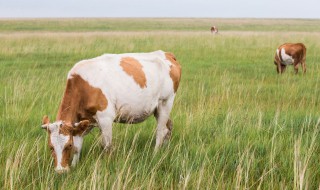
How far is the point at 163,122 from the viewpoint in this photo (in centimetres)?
527

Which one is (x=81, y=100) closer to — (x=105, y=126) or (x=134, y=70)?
(x=105, y=126)

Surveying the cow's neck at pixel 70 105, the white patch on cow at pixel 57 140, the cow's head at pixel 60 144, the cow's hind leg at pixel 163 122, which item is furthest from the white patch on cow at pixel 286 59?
the white patch on cow at pixel 57 140

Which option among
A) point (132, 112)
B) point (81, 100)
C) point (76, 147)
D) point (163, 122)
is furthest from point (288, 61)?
point (76, 147)

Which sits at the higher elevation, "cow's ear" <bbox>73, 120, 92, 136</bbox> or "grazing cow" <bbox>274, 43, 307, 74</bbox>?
"cow's ear" <bbox>73, 120, 92, 136</bbox>

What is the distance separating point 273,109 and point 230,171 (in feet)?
11.5

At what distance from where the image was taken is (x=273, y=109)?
23.0 feet

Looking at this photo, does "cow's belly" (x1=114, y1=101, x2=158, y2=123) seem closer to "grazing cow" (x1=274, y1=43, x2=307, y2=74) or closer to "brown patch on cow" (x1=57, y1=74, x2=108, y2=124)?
"brown patch on cow" (x1=57, y1=74, x2=108, y2=124)

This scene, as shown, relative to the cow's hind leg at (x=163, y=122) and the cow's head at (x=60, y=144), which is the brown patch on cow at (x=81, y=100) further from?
the cow's hind leg at (x=163, y=122)

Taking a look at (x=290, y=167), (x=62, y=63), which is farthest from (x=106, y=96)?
(x=62, y=63)

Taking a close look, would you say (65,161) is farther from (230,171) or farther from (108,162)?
(230,171)

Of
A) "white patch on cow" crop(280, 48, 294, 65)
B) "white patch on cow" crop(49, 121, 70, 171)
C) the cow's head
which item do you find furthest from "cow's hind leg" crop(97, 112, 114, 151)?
"white patch on cow" crop(280, 48, 294, 65)

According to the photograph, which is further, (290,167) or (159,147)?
(159,147)

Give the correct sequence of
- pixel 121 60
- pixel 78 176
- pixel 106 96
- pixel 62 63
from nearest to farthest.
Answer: pixel 78 176 → pixel 106 96 → pixel 121 60 → pixel 62 63

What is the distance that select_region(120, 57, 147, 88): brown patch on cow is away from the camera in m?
4.76
